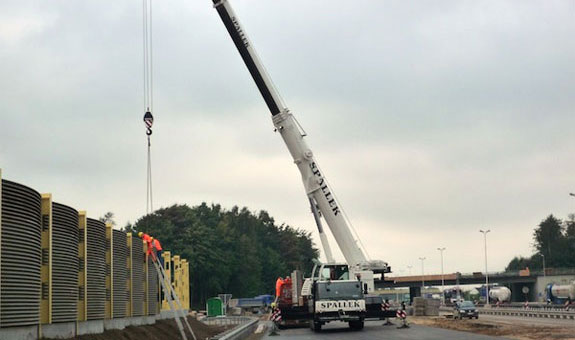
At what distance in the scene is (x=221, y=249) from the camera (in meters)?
116

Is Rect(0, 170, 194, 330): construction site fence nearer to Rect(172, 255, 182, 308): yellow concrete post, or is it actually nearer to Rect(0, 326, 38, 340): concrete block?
Rect(0, 326, 38, 340): concrete block

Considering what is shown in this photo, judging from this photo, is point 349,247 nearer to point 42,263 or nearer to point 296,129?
point 296,129

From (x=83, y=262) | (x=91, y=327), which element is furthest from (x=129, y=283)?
(x=83, y=262)

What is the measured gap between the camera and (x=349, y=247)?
121 ft

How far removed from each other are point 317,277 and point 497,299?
8486 cm

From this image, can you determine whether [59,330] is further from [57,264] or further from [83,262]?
[83,262]

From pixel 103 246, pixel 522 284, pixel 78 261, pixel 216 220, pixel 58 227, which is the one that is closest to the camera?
pixel 58 227

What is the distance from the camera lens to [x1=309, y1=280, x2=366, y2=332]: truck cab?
→ 33.6 m

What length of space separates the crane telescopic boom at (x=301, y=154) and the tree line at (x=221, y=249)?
53081mm

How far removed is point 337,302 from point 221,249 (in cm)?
8350

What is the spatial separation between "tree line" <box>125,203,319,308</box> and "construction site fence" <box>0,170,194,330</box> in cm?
6510

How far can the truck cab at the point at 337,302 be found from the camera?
33594mm

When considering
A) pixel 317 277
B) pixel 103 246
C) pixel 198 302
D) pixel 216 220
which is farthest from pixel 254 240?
pixel 103 246

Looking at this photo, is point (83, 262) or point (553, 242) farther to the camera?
point (553, 242)
